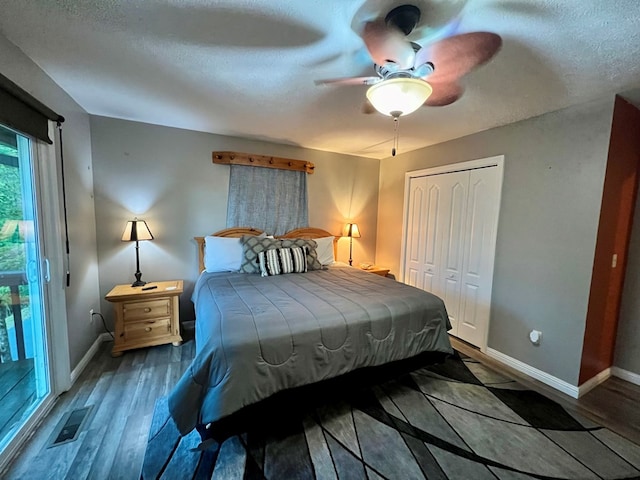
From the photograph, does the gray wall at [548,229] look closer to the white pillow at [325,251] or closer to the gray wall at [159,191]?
the white pillow at [325,251]

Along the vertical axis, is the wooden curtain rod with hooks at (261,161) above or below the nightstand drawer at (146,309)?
above

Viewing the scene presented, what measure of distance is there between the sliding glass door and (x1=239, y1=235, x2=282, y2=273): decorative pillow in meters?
1.54

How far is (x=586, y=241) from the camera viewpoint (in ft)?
6.93

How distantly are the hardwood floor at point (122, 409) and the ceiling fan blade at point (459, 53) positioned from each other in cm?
261

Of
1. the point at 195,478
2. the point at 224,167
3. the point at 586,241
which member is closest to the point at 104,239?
the point at 224,167

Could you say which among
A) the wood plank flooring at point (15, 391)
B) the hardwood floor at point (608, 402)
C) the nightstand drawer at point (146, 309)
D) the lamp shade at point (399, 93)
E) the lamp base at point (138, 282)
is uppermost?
the lamp shade at point (399, 93)

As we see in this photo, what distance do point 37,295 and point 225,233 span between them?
1740 millimetres

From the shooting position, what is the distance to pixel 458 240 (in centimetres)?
312

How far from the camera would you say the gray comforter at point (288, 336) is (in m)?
1.42

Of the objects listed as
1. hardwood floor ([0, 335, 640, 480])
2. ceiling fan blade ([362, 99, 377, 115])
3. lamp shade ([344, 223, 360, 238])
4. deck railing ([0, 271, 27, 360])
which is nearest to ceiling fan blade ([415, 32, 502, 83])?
ceiling fan blade ([362, 99, 377, 115])

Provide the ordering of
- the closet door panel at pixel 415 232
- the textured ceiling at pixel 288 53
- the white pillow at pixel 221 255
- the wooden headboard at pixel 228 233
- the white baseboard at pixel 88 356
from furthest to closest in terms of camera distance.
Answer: the closet door panel at pixel 415 232
the wooden headboard at pixel 228 233
the white pillow at pixel 221 255
the white baseboard at pixel 88 356
the textured ceiling at pixel 288 53

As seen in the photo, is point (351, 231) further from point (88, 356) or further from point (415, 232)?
point (88, 356)

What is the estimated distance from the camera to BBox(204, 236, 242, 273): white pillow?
2.97 meters

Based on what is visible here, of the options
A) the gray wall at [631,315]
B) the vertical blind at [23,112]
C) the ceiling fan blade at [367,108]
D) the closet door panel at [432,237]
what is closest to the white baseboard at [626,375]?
the gray wall at [631,315]
